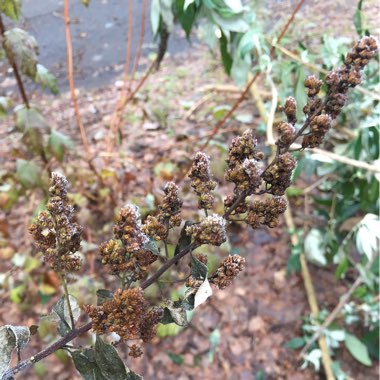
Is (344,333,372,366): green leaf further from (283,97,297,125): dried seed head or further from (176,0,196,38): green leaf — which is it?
→ (283,97,297,125): dried seed head

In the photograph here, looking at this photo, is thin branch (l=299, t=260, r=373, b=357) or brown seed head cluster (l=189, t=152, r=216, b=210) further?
thin branch (l=299, t=260, r=373, b=357)

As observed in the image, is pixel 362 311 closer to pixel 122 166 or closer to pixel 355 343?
pixel 355 343

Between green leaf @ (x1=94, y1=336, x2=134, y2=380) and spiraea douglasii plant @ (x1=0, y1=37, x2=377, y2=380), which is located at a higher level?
spiraea douglasii plant @ (x1=0, y1=37, x2=377, y2=380)

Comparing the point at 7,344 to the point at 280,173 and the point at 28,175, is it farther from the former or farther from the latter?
the point at 28,175

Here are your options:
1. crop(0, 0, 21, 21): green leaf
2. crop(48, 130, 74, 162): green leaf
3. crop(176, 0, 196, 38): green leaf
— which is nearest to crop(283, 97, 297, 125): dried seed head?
crop(176, 0, 196, 38): green leaf

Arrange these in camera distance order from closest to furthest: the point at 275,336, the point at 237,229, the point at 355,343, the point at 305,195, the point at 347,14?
1. the point at 355,343
2. the point at 275,336
3. the point at 305,195
4. the point at 237,229
5. the point at 347,14

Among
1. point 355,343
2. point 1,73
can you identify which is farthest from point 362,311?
point 1,73

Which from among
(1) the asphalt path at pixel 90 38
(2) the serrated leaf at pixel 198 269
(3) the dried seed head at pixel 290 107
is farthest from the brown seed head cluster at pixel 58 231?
(1) the asphalt path at pixel 90 38
